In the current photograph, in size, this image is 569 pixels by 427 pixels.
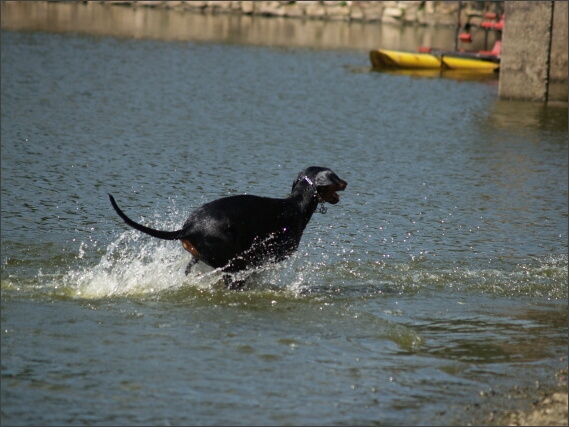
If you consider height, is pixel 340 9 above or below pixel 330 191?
above

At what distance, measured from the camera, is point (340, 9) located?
46.0m

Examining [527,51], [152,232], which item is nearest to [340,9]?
[527,51]

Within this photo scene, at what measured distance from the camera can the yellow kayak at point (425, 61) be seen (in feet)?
88.8

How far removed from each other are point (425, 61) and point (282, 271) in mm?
19560

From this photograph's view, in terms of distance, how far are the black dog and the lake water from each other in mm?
237

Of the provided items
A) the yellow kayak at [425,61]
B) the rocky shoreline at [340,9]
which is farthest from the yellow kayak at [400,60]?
the rocky shoreline at [340,9]

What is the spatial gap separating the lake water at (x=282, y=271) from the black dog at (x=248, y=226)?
24cm

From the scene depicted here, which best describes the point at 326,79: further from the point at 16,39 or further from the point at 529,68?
the point at 16,39

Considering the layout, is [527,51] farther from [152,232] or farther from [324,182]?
[152,232]

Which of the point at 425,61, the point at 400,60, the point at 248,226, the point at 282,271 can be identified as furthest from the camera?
the point at 425,61

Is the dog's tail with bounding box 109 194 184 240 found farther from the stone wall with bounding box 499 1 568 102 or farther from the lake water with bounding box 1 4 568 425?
the stone wall with bounding box 499 1 568 102

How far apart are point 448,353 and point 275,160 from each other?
745cm

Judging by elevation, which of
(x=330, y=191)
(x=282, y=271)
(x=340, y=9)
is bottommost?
(x=282, y=271)

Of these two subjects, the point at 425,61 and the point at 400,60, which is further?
the point at 425,61
